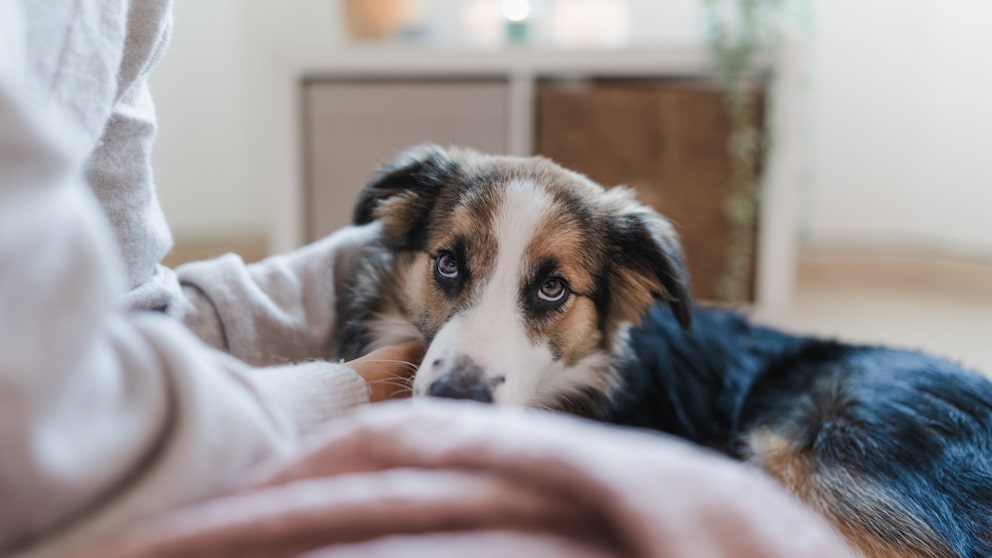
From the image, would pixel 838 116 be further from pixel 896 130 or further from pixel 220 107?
pixel 220 107

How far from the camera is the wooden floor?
2945 mm

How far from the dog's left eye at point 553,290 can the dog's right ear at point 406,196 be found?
0.25 metres

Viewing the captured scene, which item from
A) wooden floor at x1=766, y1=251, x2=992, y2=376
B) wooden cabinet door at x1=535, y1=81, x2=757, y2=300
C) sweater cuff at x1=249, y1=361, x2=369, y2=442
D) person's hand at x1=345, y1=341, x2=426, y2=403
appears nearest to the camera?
sweater cuff at x1=249, y1=361, x2=369, y2=442

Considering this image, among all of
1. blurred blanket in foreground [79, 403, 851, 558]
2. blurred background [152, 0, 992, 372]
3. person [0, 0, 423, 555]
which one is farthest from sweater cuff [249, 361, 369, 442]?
blurred background [152, 0, 992, 372]

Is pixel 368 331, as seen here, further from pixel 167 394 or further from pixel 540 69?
pixel 540 69

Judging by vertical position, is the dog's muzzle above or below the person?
below

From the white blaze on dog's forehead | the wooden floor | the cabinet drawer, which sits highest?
the cabinet drawer

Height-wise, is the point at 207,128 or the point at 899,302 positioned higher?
the point at 207,128

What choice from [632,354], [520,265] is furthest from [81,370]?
[632,354]

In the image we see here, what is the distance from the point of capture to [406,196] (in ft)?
4.80

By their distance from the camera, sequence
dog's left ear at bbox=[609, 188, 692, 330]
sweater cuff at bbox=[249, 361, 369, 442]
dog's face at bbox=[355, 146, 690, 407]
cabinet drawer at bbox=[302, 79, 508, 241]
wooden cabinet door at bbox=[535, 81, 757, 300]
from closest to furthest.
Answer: sweater cuff at bbox=[249, 361, 369, 442]
dog's face at bbox=[355, 146, 690, 407]
dog's left ear at bbox=[609, 188, 692, 330]
wooden cabinet door at bbox=[535, 81, 757, 300]
cabinet drawer at bbox=[302, 79, 508, 241]

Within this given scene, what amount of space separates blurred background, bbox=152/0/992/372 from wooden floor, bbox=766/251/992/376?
0.04 ft

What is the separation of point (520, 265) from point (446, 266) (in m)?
0.14

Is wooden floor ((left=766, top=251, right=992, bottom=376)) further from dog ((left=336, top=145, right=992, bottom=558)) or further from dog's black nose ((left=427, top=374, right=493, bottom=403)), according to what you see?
dog's black nose ((left=427, top=374, right=493, bottom=403))
